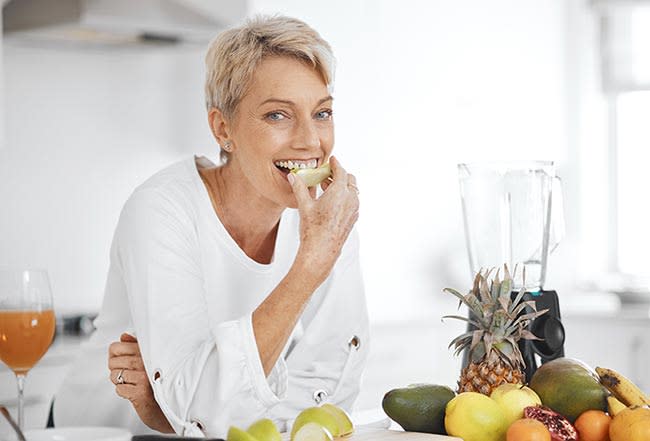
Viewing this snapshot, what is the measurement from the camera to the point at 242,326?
1.65 metres

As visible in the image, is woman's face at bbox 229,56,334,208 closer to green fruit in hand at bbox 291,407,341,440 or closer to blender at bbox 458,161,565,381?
blender at bbox 458,161,565,381

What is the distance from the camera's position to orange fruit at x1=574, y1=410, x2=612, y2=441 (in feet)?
4.86

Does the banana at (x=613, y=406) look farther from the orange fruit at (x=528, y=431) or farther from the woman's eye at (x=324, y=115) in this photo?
the woman's eye at (x=324, y=115)

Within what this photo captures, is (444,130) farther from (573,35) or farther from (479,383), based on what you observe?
(479,383)

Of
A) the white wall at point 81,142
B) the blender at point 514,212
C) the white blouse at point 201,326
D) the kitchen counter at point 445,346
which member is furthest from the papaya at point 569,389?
the kitchen counter at point 445,346

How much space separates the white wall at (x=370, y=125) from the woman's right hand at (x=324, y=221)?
6.72ft

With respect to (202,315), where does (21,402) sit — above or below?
below

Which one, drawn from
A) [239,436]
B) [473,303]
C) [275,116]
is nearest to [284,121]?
[275,116]

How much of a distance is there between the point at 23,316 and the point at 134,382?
24cm

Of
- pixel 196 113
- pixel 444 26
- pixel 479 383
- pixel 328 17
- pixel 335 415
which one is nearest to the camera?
pixel 335 415

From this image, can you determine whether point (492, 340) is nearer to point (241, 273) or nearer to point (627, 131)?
point (241, 273)

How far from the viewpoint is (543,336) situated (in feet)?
6.10

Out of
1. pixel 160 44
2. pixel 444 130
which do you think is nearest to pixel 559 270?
pixel 444 130

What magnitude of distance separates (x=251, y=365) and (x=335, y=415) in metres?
0.19
